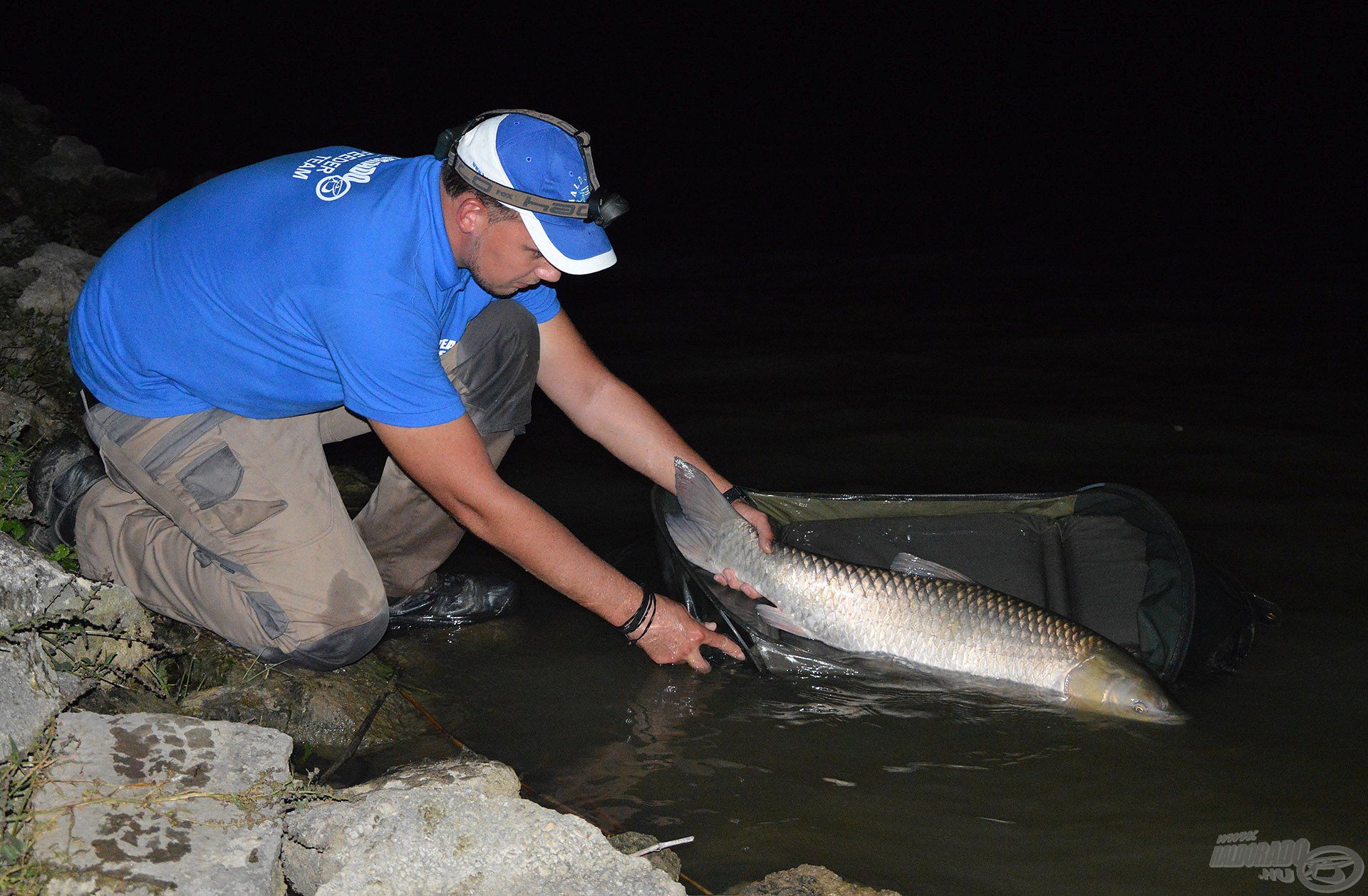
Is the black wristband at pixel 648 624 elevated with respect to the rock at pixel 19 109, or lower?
lower

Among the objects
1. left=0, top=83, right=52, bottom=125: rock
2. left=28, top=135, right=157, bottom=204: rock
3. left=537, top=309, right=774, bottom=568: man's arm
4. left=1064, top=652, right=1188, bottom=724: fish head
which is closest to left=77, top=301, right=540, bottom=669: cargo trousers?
left=537, top=309, right=774, bottom=568: man's arm

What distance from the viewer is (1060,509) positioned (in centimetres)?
424

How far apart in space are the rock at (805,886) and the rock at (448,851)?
323mm

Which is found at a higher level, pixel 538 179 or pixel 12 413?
pixel 538 179

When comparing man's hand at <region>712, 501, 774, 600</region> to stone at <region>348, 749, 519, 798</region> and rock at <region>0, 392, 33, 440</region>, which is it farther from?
rock at <region>0, 392, 33, 440</region>

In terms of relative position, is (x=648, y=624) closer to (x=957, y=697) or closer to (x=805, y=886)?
(x=805, y=886)

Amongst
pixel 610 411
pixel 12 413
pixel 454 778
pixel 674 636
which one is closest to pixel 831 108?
pixel 610 411

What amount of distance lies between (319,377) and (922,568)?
208 centimetres

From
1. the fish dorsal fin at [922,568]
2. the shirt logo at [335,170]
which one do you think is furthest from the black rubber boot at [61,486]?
the fish dorsal fin at [922,568]

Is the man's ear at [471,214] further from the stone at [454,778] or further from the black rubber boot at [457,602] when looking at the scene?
the black rubber boot at [457,602]

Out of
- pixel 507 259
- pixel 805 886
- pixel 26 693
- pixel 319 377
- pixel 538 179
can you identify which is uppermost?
pixel 538 179

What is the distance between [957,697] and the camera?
361cm

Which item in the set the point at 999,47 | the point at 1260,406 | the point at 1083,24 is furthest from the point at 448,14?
the point at 1260,406

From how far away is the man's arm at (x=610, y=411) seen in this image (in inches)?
149
